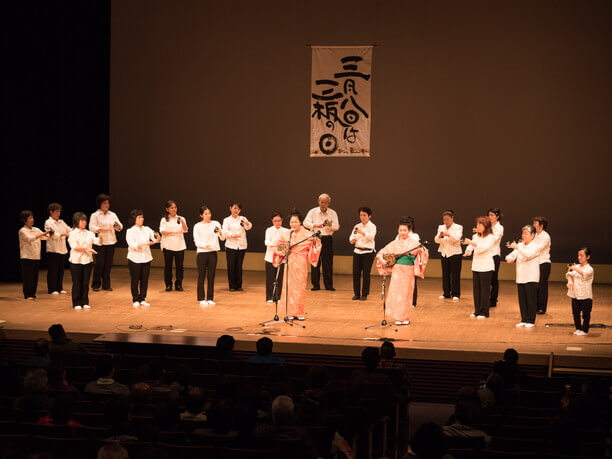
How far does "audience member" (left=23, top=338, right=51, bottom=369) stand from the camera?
260 inches

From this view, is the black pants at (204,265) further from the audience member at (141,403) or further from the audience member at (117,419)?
the audience member at (117,419)

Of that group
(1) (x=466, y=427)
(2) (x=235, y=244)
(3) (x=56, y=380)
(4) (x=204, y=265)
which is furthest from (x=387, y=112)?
(1) (x=466, y=427)

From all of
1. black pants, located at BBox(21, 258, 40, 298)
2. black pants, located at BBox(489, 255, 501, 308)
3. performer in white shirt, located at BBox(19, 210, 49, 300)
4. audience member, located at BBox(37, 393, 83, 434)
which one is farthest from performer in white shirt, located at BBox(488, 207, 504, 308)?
audience member, located at BBox(37, 393, 83, 434)

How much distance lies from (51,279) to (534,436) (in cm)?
857

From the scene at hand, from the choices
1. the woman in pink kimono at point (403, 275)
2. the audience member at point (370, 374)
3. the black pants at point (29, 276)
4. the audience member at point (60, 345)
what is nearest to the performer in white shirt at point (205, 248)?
the black pants at point (29, 276)

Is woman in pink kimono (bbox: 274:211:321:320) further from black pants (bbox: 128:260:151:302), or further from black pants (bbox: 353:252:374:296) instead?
black pants (bbox: 128:260:151:302)

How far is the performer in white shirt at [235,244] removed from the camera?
12383 millimetres

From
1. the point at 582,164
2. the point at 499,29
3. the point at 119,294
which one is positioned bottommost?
the point at 119,294

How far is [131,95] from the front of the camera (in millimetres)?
15500

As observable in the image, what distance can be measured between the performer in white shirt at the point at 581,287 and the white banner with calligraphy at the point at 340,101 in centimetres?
596

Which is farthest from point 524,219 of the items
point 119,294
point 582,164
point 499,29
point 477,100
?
point 119,294

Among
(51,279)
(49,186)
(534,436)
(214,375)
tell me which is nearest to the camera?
(534,436)

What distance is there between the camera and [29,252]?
11406 millimetres

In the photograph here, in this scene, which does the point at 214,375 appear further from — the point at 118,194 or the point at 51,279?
the point at 118,194
